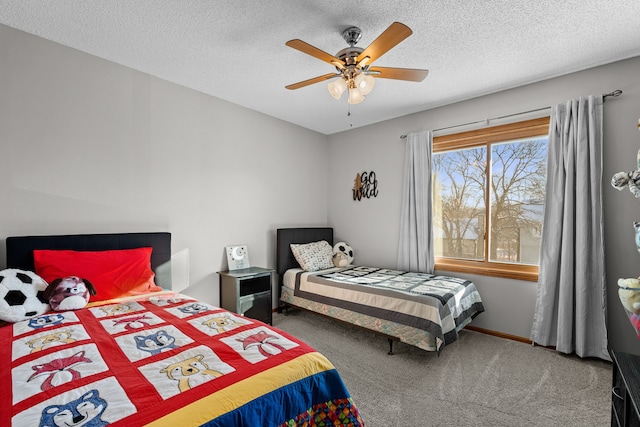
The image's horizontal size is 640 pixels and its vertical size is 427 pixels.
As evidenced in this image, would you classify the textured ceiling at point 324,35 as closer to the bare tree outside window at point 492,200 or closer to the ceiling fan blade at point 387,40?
the ceiling fan blade at point 387,40

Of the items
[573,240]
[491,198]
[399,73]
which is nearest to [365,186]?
[491,198]

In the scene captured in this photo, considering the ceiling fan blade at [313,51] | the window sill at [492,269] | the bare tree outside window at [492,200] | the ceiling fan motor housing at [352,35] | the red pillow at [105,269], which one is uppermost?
the ceiling fan motor housing at [352,35]

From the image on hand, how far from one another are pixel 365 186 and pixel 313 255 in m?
1.25

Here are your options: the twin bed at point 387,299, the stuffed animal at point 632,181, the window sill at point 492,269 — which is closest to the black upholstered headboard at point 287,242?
the twin bed at point 387,299

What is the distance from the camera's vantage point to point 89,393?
1033 millimetres

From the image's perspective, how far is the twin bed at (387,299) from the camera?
254 centimetres

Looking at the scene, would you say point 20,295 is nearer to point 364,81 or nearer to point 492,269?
point 364,81

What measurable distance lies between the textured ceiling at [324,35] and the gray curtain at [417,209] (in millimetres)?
788

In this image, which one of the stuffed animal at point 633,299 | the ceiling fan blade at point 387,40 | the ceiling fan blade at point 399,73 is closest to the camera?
the stuffed animal at point 633,299

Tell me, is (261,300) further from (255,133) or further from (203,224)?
(255,133)

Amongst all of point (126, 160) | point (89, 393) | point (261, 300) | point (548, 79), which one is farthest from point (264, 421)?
point (548, 79)

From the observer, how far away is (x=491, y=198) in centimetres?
330

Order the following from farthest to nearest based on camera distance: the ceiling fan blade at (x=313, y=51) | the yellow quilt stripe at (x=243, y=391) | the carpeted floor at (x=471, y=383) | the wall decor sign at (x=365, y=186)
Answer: the wall decor sign at (x=365, y=186), the carpeted floor at (x=471, y=383), the ceiling fan blade at (x=313, y=51), the yellow quilt stripe at (x=243, y=391)

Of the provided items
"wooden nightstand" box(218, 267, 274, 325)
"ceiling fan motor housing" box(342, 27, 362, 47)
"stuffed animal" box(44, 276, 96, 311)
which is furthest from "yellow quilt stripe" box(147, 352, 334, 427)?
"ceiling fan motor housing" box(342, 27, 362, 47)
